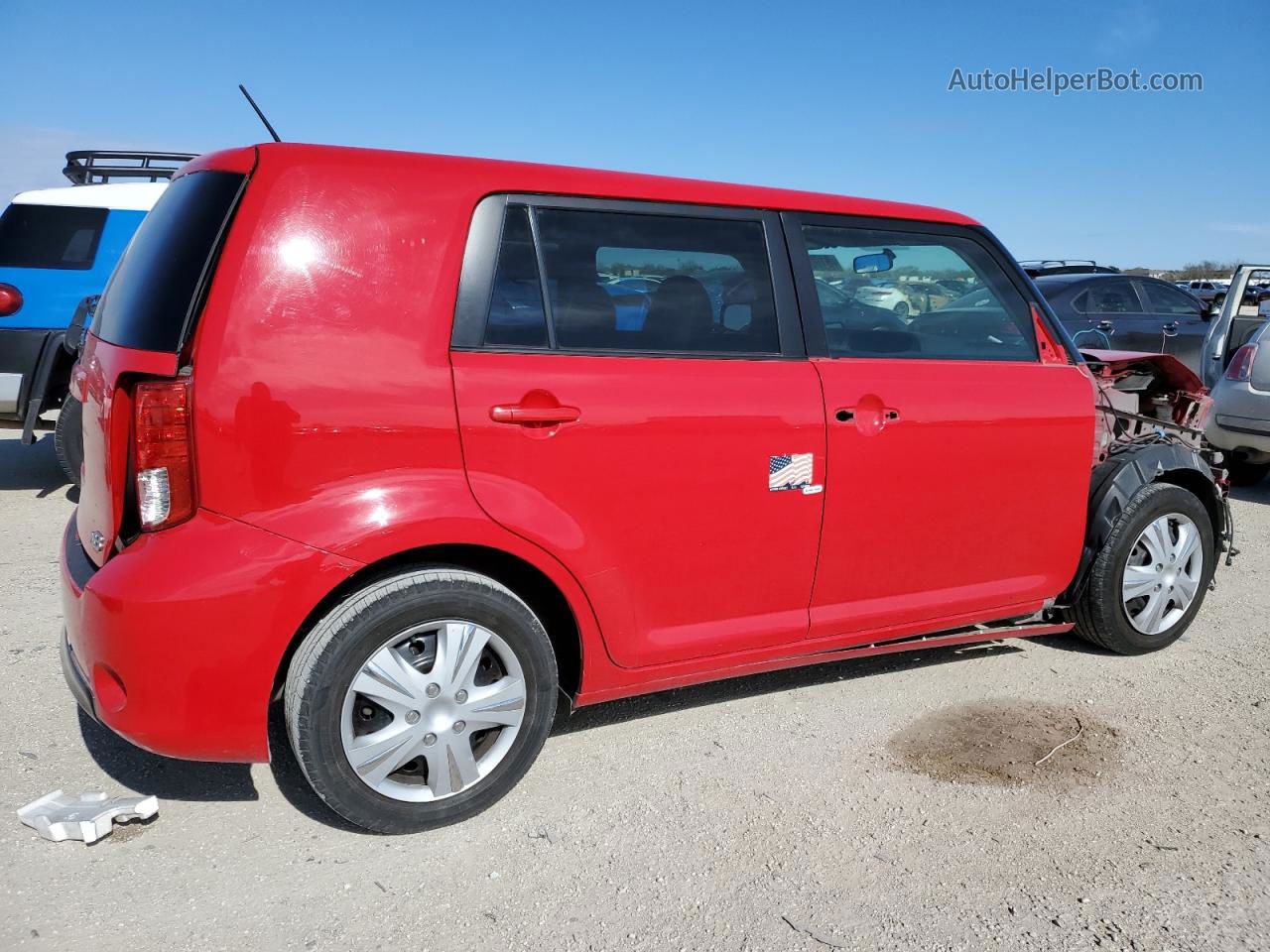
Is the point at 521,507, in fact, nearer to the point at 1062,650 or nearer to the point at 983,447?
the point at 983,447

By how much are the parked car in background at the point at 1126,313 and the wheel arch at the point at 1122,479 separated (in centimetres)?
635

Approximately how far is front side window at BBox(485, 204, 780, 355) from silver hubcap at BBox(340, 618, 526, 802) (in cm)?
85

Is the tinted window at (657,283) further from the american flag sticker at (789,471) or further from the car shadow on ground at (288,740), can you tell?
the car shadow on ground at (288,740)

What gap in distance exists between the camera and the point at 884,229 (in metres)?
3.61

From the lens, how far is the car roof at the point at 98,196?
7.54 m

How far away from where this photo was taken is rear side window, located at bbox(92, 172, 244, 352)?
254 centimetres

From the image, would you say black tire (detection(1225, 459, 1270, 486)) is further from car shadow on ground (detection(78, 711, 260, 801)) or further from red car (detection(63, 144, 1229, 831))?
car shadow on ground (detection(78, 711, 260, 801))

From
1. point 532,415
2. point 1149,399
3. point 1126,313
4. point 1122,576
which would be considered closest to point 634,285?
point 532,415

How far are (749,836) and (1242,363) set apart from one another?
21.2ft

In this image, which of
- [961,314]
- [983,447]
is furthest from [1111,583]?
[961,314]

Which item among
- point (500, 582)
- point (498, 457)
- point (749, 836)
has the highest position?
point (498, 457)

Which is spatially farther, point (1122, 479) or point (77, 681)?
point (1122, 479)

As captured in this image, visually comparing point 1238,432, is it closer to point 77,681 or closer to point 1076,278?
point 1076,278

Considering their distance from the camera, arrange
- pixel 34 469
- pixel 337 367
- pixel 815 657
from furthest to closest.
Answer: pixel 34 469 → pixel 815 657 → pixel 337 367
